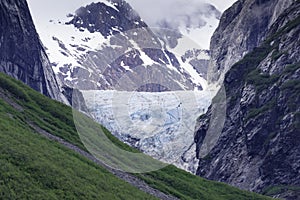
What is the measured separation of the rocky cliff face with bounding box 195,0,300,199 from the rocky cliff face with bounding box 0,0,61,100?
6006 cm

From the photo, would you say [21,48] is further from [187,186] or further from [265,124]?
[187,186]

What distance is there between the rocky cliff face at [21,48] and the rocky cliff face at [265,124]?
6006 cm

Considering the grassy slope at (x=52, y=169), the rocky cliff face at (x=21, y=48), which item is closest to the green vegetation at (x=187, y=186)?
the grassy slope at (x=52, y=169)

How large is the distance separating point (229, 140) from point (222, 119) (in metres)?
14.2

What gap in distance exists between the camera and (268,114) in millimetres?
119188

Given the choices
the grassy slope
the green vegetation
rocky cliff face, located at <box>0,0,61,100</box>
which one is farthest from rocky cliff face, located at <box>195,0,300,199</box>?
rocky cliff face, located at <box>0,0,61,100</box>

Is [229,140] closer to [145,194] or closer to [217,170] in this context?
[217,170]

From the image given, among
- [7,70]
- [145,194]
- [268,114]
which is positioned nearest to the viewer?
[145,194]

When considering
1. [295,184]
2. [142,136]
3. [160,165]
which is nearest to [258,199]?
[160,165]

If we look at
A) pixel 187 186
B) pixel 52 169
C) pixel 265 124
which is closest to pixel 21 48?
pixel 265 124

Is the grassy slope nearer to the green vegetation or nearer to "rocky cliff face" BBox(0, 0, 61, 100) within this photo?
the green vegetation

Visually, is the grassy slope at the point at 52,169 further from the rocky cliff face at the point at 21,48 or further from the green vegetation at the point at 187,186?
the rocky cliff face at the point at 21,48

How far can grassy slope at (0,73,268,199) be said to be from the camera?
42.2 meters

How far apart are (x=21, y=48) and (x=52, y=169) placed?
135 metres
